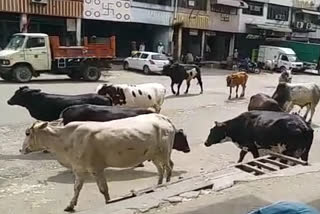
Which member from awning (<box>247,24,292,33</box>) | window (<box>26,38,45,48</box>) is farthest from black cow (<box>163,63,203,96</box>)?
awning (<box>247,24,292,33</box>)

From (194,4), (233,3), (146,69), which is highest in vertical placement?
(233,3)

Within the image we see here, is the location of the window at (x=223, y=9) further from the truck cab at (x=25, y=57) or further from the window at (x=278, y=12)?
the truck cab at (x=25, y=57)

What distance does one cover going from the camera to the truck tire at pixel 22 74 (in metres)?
21.5

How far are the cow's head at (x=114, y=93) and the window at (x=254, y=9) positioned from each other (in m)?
34.5

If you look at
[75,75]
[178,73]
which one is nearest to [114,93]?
[178,73]

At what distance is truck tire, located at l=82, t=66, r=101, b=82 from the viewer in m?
23.5

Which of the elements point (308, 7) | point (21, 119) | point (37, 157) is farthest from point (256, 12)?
point (37, 157)

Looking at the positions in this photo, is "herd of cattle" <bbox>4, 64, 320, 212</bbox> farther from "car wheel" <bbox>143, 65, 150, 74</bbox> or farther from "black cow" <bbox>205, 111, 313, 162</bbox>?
"car wheel" <bbox>143, 65, 150, 74</bbox>

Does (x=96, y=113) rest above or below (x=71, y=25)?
below

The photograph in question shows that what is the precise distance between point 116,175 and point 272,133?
2.96 metres

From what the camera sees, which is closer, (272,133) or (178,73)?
(272,133)

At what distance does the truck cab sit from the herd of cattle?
9.99 metres

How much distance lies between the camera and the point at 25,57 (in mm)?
21578

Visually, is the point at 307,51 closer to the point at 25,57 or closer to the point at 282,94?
the point at 25,57
